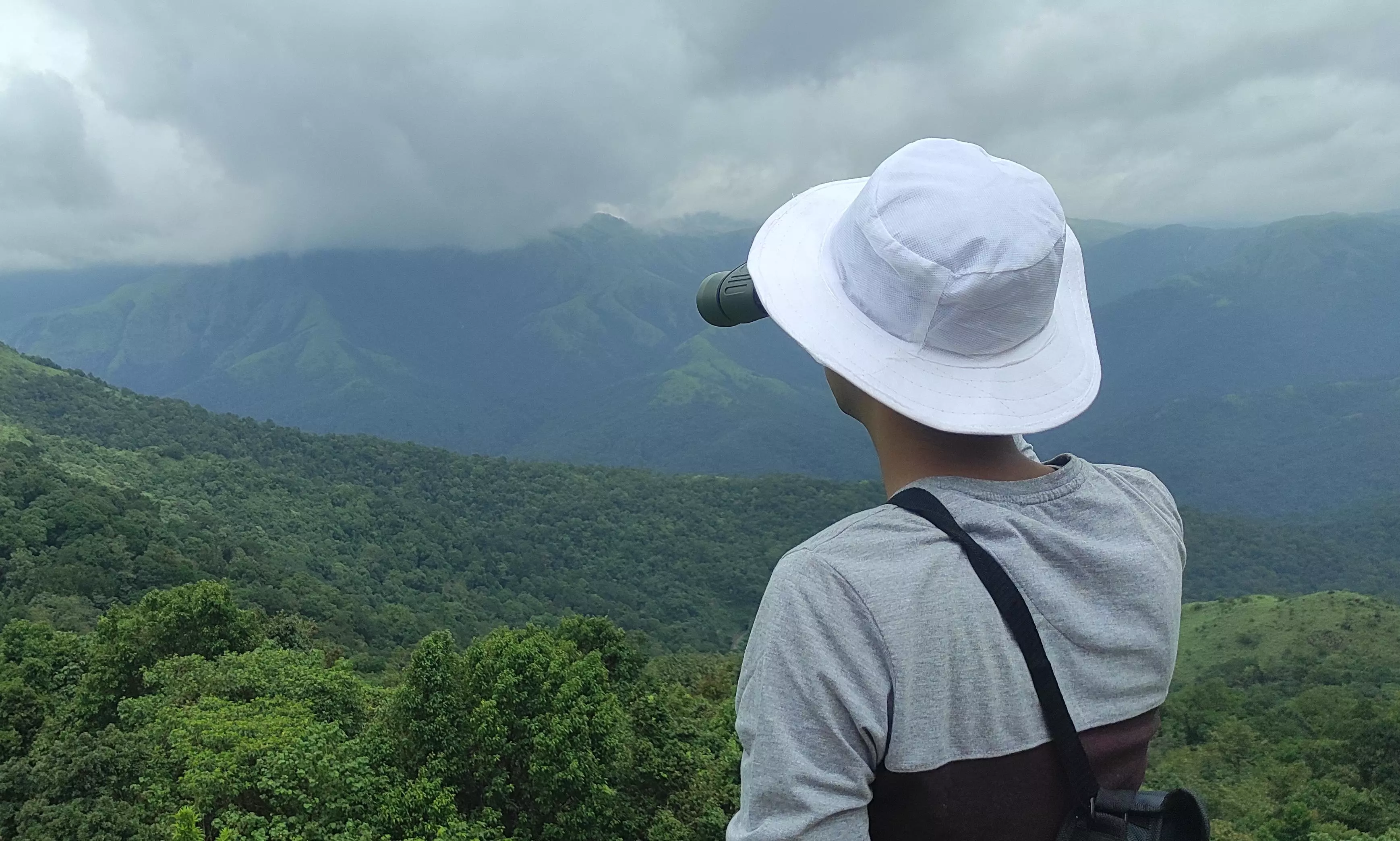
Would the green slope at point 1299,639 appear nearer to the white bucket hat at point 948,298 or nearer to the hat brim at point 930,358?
the hat brim at point 930,358

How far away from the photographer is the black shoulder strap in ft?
5.18

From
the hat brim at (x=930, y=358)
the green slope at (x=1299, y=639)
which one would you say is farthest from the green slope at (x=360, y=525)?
the hat brim at (x=930, y=358)

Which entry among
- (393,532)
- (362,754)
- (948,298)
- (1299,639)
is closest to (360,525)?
(393,532)

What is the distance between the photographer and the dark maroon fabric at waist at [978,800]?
157 centimetres

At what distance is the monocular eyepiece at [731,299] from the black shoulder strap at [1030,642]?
76 centimetres

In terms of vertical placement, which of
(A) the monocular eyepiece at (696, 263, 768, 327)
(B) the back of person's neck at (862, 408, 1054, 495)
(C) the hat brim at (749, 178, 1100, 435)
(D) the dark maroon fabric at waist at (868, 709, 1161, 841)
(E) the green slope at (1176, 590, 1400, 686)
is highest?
(A) the monocular eyepiece at (696, 263, 768, 327)

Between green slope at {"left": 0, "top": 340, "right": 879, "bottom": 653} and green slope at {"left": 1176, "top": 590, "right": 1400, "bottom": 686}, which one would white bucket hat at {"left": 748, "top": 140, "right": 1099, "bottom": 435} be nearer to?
green slope at {"left": 0, "top": 340, "right": 879, "bottom": 653}

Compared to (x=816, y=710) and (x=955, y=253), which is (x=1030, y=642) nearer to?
(x=816, y=710)

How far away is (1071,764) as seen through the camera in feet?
5.37

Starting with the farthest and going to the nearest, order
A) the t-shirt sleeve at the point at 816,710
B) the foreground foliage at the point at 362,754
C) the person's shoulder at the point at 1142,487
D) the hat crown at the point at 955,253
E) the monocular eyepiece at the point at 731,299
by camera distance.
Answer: the foreground foliage at the point at 362,754 → the monocular eyepiece at the point at 731,299 → the person's shoulder at the point at 1142,487 → the hat crown at the point at 955,253 → the t-shirt sleeve at the point at 816,710

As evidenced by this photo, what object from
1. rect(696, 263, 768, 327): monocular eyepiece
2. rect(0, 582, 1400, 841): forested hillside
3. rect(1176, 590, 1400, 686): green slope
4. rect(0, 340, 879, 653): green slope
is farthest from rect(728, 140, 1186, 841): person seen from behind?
rect(1176, 590, 1400, 686): green slope

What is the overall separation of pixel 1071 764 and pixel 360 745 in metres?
15.7

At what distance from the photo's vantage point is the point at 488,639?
18.3m

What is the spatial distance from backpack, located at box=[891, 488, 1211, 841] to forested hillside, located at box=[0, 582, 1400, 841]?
11293 mm
